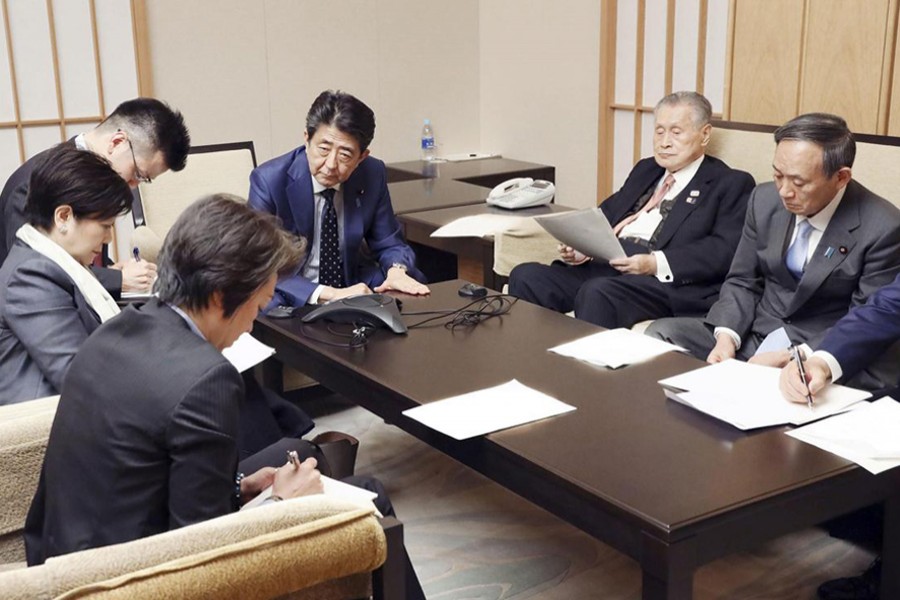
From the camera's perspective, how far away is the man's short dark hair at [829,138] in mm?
2535

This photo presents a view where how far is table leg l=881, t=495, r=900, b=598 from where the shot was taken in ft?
6.38

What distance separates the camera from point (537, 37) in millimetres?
5496

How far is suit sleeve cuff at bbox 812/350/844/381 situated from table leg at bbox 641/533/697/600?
823 millimetres

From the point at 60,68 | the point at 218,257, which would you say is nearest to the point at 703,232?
the point at 218,257

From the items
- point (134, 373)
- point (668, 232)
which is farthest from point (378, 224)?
point (134, 373)

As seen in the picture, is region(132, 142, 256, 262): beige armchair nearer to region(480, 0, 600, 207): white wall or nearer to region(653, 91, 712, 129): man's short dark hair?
region(653, 91, 712, 129): man's short dark hair

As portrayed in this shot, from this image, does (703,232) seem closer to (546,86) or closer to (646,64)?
(646,64)

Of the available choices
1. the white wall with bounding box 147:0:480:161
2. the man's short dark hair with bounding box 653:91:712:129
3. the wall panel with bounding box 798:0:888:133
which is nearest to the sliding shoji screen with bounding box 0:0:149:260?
the white wall with bounding box 147:0:480:161

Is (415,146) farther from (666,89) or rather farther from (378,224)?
(378,224)

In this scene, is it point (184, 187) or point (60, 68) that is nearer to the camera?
point (184, 187)

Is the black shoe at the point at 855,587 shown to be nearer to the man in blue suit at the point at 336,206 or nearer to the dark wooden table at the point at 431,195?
the man in blue suit at the point at 336,206

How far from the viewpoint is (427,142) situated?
5.83 m

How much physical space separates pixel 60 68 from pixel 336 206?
7.11 ft

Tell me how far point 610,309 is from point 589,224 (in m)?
0.29
